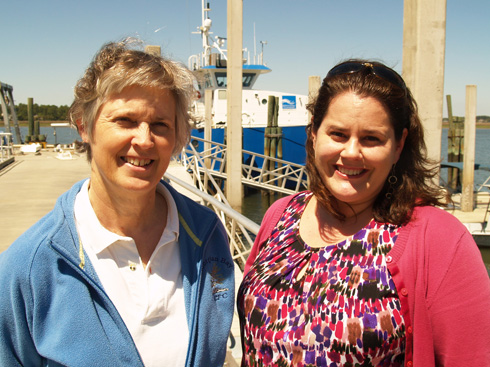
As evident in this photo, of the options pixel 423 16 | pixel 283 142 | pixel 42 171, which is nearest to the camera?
pixel 423 16

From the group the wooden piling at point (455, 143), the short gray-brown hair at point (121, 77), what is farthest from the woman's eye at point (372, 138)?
the wooden piling at point (455, 143)

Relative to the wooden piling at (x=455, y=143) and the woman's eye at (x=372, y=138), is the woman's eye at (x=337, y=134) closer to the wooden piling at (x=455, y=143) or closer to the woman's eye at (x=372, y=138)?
the woman's eye at (x=372, y=138)

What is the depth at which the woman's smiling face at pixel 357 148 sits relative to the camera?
150 centimetres

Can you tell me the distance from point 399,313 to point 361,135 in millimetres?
593

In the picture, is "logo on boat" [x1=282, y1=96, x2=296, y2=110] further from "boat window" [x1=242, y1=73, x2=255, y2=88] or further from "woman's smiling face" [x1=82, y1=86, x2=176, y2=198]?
"woman's smiling face" [x1=82, y1=86, x2=176, y2=198]

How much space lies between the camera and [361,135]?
4.99ft

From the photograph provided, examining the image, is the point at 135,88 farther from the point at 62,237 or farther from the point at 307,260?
the point at 307,260

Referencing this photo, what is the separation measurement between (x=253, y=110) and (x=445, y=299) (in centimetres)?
1952

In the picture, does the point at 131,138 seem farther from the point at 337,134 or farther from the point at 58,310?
the point at 337,134

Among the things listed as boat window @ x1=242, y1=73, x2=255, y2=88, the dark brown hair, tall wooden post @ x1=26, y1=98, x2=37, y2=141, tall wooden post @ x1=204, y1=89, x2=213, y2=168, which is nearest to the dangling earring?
the dark brown hair

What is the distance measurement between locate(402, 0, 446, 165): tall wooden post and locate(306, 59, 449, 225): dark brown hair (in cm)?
150

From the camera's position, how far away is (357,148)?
4.99 feet

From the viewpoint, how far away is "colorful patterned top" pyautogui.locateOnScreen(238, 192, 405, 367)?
1.34 meters

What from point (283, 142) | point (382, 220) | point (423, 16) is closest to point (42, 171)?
point (283, 142)
